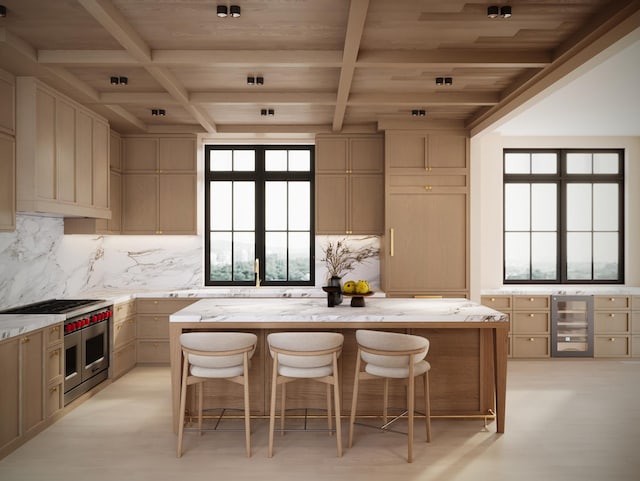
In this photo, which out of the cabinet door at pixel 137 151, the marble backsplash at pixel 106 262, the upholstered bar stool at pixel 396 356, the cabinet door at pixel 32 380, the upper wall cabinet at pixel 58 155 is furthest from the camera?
the cabinet door at pixel 137 151

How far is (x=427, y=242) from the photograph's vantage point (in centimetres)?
587

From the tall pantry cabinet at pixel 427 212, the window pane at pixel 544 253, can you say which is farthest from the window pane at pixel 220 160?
the window pane at pixel 544 253

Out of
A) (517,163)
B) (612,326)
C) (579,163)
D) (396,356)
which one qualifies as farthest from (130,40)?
(612,326)

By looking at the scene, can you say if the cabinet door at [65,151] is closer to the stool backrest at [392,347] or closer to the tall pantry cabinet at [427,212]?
the stool backrest at [392,347]

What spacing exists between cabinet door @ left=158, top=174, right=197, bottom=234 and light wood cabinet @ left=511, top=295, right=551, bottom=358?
165 inches

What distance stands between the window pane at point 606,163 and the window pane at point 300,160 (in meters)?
3.97

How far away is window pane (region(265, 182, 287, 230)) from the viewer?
6.64 meters

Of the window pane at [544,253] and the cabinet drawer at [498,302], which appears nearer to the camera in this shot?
the cabinet drawer at [498,302]

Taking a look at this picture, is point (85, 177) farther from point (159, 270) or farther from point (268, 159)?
point (268, 159)

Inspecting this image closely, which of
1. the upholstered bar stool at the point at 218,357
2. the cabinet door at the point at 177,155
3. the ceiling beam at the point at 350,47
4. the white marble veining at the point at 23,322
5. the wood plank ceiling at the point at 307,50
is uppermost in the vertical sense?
the wood plank ceiling at the point at 307,50

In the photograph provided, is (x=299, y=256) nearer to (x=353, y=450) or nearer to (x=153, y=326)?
(x=153, y=326)

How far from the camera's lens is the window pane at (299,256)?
6641 mm

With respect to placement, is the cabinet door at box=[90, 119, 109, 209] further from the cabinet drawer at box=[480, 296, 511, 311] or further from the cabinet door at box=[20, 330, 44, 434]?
the cabinet drawer at box=[480, 296, 511, 311]

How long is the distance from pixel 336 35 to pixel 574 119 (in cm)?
374
